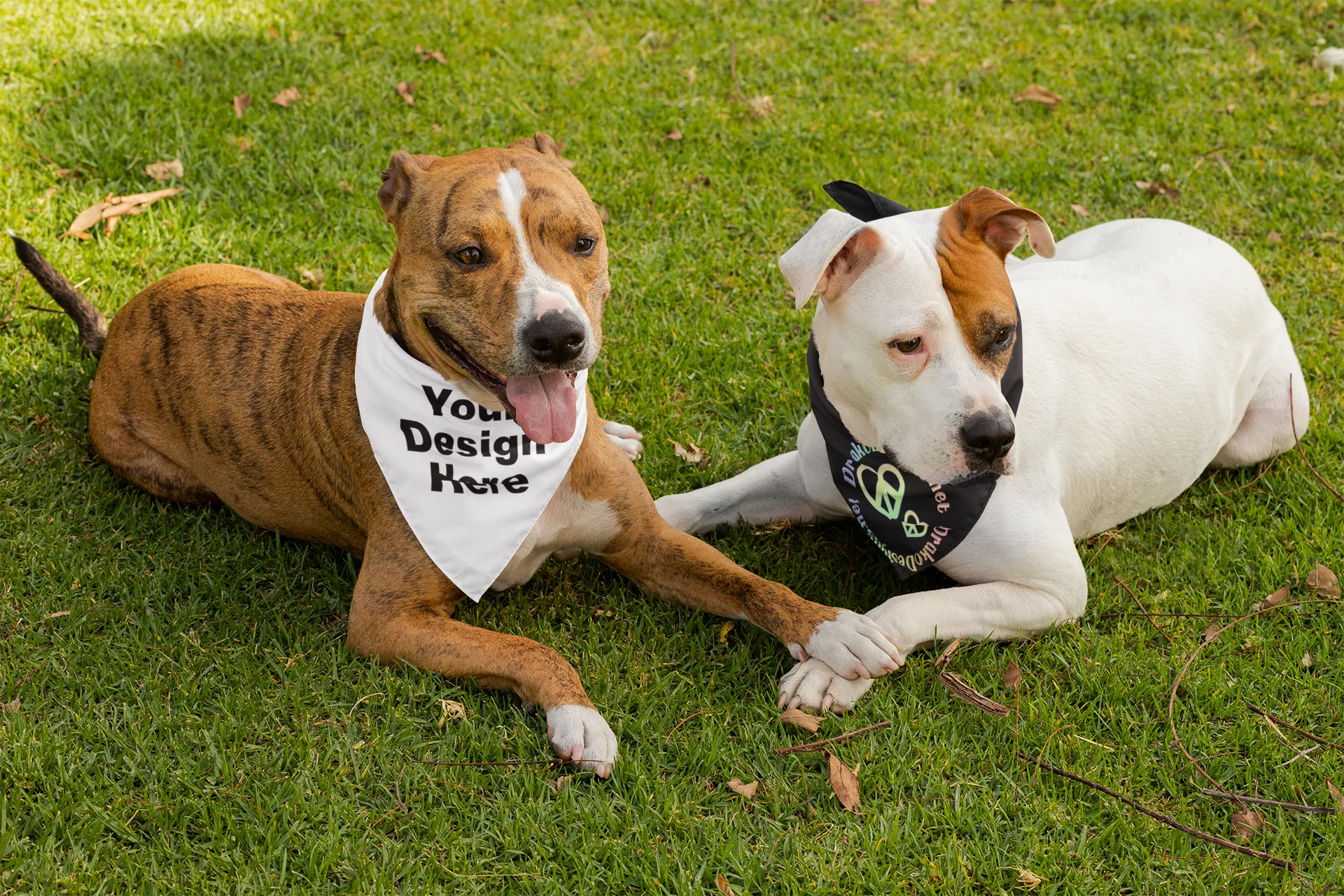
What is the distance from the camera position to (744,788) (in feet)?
11.2

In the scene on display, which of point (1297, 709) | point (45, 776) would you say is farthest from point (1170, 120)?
point (45, 776)

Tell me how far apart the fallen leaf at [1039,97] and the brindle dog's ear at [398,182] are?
5.09 metres

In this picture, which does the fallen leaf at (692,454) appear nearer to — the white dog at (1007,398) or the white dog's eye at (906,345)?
the white dog at (1007,398)

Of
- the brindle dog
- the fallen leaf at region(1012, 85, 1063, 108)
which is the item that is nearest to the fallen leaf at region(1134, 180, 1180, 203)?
the fallen leaf at region(1012, 85, 1063, 108)

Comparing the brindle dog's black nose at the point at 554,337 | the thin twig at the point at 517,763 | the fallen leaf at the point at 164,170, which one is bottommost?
the thin twig at the point at 517,763

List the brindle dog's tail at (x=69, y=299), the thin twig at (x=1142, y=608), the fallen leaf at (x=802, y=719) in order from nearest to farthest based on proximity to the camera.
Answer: the fallen leaf at (x=802, y=719), the thin twig at (x=1142, y=608), the brindle dog's tail at (x=69, y=299)

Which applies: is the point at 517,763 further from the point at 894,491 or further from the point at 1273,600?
the point at 1273,600

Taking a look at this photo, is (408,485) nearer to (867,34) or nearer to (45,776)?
(45,776)

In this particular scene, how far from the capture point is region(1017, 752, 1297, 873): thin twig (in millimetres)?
3227

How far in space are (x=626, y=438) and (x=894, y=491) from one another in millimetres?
1409

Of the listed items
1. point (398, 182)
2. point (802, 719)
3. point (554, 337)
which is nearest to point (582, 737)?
point (802, 719)

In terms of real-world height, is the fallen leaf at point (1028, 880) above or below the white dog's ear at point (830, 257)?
below

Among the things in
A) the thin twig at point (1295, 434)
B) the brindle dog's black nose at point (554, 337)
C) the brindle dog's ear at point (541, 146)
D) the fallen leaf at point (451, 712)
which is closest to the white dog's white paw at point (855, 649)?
the fallen leaf at point (451, 712)

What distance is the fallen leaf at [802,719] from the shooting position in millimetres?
3588
